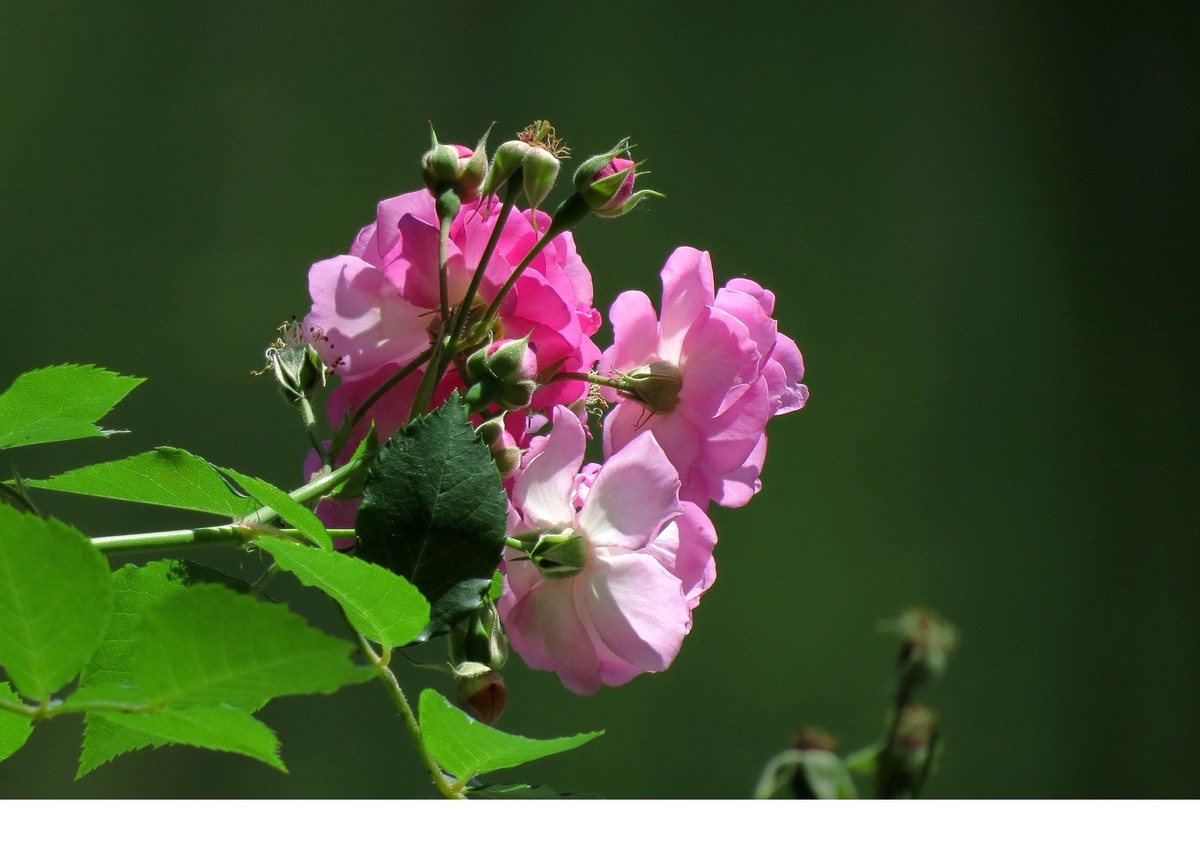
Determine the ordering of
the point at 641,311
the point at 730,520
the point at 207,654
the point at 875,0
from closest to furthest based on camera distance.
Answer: the point at 207,654, the point at 641,311, the point at 730,520, the point at 875,0

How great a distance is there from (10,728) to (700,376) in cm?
16

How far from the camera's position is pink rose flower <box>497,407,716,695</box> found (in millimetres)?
242

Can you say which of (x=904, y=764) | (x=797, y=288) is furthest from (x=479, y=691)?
(x=797, y=288)

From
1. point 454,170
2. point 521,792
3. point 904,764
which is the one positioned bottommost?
point 904,764

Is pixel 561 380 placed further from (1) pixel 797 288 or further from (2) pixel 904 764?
(1) pixel 797 288

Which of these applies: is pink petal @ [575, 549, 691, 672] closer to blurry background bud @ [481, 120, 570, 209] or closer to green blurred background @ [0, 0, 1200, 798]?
blurry background bud @ [481, 120, 570, 209]

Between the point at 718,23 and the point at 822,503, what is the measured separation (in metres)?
0.77

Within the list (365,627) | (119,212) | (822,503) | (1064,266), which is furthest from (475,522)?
(1064,266)

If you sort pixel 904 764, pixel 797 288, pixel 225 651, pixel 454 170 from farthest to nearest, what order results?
pixel 797 288 → pixel 904 764 → pixel 454 170 → pixel 225 651

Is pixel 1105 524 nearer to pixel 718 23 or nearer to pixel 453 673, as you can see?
pixel 718 23

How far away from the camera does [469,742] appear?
213mm

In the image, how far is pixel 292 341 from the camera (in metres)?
0.31

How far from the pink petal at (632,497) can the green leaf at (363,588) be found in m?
0.06

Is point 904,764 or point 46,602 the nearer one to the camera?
point 46,602
